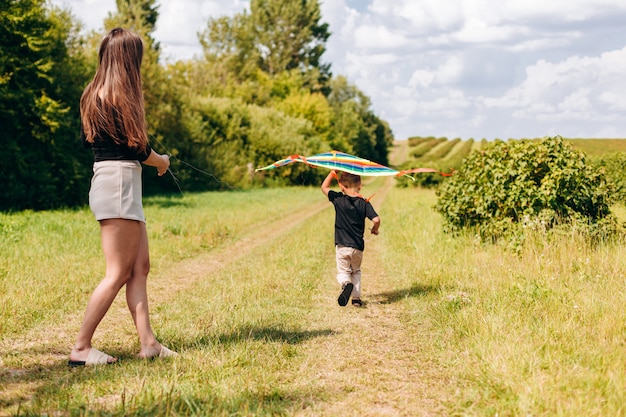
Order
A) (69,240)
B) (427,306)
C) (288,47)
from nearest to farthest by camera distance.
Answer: (427,306) < (69,240) < (288,47)

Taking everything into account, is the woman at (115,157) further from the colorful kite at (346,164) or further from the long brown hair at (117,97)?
the colorful kite at (346,164)

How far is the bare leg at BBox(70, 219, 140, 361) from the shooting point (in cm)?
482

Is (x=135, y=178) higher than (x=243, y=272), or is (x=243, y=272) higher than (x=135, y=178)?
(x=135, y=178)

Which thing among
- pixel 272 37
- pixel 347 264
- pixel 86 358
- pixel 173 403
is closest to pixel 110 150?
pixel 86 358

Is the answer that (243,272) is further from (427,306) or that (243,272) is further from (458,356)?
(458,356)

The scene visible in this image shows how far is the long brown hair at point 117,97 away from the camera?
474 centimetres

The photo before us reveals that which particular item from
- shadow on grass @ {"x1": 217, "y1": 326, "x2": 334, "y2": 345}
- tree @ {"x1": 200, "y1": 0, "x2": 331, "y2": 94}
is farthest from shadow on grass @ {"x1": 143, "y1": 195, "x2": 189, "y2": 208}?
tree @ {"x1": 200, "y1": 0, "x2": 331, "y2": 94}

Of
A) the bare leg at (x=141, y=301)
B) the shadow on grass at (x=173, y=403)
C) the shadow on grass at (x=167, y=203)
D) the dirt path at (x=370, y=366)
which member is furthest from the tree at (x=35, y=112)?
the shadow on grass at (x=173, y=403)

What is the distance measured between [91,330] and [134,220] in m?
1.00

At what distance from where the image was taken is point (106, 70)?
485 cm

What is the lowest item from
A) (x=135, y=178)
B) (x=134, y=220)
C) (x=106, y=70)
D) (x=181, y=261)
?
(x=181, y=261)

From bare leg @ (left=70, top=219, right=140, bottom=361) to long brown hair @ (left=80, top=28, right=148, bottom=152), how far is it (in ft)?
2.27

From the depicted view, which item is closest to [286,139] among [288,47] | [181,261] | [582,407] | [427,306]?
[288,47]

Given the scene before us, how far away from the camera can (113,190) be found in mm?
4758
